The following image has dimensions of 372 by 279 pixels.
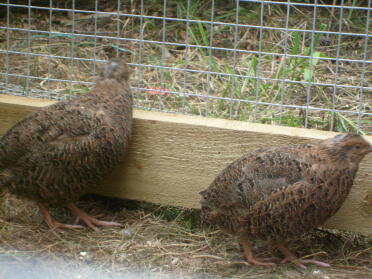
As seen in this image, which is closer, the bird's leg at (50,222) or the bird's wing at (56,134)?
the bird's wing at (56,134)

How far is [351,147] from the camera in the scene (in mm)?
3355

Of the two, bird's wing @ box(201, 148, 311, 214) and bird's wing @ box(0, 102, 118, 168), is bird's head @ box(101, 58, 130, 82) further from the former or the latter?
bird's wing @ box(201, 148, 311, 214)

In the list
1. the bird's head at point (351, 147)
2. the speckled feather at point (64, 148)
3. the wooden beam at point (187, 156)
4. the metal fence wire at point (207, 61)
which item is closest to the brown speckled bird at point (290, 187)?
the bird's head at point (351, 147)

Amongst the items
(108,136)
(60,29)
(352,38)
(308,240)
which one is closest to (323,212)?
(308,240)

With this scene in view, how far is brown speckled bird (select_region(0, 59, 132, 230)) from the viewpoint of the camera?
3.74 meters

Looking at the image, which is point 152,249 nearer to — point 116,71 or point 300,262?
point 300,262

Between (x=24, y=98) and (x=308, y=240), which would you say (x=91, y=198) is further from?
(x=308, y=240)

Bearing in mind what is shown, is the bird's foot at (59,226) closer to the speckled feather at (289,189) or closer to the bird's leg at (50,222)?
the bird's leg at (50,222)

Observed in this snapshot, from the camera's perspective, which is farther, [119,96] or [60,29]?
[60,29]

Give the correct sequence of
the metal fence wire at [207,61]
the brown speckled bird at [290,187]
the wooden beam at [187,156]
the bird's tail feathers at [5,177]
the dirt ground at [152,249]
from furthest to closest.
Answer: the metal fence wire at [207,61]
the bird's tail feathers at [5,177]
the wooden beam at [187,156]
the dirt ground at [152,249]
the brown speckled bird at [290,187]

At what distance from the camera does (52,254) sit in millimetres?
3590

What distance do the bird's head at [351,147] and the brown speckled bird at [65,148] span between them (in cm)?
129

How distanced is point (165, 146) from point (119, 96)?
0.44m

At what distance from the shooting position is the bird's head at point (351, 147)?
334 cm
